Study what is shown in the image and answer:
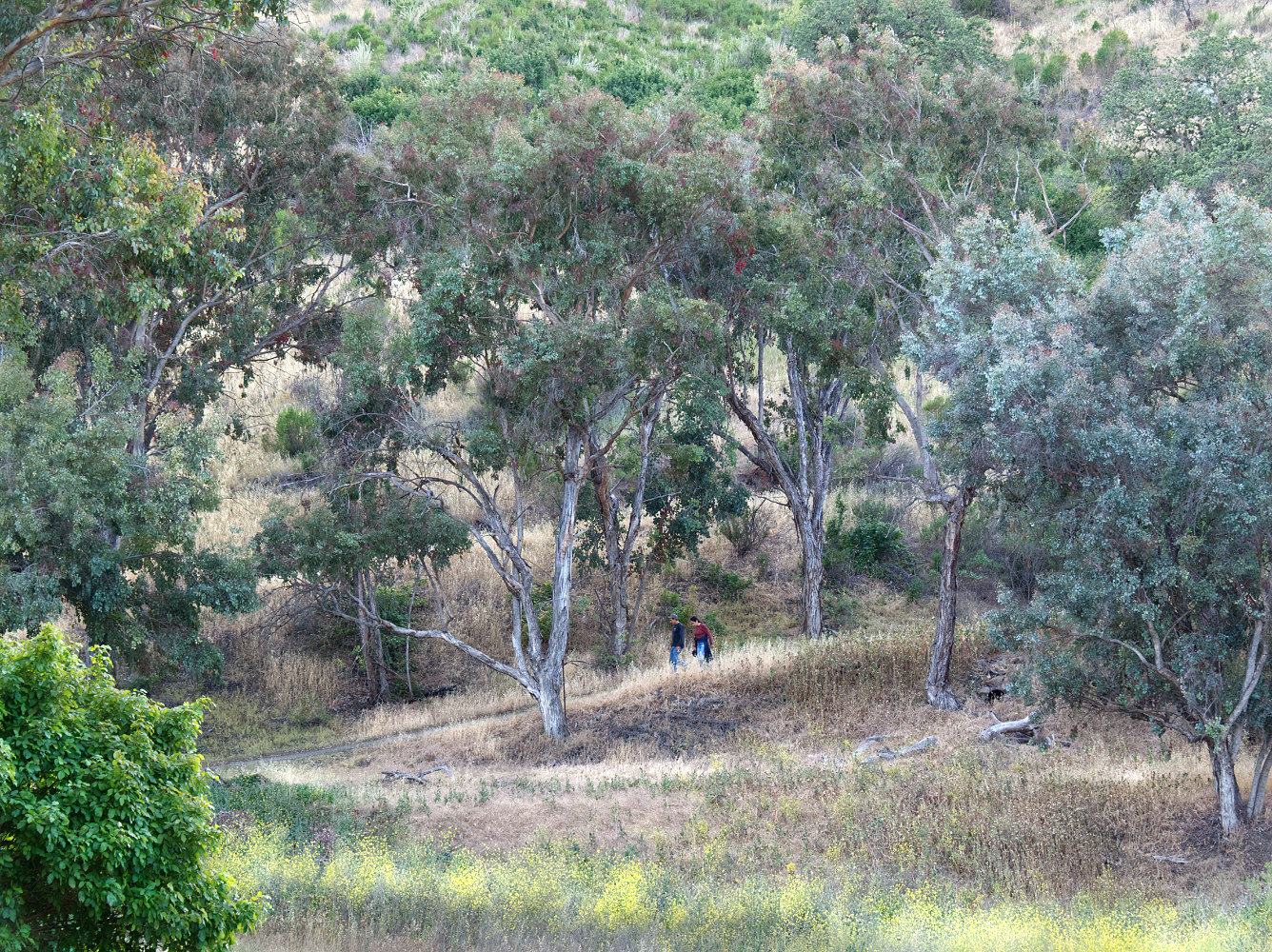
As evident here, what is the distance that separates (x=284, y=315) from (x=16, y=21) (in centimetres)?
1139

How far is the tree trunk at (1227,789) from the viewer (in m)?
12.0

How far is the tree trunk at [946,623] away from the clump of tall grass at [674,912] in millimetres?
7583

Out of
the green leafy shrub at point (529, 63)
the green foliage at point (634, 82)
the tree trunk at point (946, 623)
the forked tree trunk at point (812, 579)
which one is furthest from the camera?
the green foliage at point (634, 82)

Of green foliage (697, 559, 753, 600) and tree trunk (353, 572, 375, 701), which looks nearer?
tree trunk (353, 572, 375, 701)

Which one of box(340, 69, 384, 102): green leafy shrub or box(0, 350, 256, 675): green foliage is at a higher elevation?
box(340, 69, 384, 102): green leafy shrub

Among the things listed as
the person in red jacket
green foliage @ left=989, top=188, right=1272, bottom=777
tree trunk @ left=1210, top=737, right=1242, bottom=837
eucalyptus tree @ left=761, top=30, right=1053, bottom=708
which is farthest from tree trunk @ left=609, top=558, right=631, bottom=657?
tree trunk @ left=1210, top=737, right=1242, bottom=837

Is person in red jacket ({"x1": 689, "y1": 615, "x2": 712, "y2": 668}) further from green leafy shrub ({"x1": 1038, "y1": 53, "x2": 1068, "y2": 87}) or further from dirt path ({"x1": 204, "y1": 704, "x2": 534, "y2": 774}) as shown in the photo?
green leafy shrub ({"x1": 1038, "y1": 53, "x2": 1068, "y2": 87})

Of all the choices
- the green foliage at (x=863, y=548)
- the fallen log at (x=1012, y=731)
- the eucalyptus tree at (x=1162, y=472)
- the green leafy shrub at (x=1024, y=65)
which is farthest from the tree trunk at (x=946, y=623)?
the green leafy shrub at (x=1024, y=65)

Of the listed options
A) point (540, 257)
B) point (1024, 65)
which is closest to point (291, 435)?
point (540, 257)

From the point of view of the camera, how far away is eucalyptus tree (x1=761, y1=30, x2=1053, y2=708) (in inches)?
754

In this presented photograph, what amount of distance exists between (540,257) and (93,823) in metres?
13.4

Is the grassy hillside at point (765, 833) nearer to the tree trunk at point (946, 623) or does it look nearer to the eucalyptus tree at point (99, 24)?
the tree trunk at point (946, 623)

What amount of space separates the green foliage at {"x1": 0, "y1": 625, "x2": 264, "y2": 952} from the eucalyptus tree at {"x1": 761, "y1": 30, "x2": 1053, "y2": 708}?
47.3 feet

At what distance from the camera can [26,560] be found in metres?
17.6
